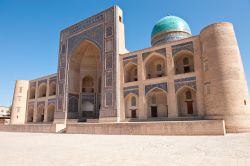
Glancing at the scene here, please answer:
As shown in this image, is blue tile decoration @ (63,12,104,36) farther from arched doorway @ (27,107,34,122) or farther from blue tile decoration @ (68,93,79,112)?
arched doorway @ (27,107,34,122)

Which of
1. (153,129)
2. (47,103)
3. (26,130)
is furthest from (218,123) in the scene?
(47,103)

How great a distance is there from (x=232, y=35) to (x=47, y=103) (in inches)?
1016

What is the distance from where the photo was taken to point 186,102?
1777 cm

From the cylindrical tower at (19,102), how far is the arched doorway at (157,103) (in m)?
24.4

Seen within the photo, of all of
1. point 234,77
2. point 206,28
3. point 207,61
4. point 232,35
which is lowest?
point 234,77

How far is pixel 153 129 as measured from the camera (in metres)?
12.5

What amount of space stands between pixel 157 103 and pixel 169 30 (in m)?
10.8

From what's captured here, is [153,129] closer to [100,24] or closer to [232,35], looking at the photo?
[232,35]

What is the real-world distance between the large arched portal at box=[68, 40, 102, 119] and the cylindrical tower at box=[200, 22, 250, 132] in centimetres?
1441

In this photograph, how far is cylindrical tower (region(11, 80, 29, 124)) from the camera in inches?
1240

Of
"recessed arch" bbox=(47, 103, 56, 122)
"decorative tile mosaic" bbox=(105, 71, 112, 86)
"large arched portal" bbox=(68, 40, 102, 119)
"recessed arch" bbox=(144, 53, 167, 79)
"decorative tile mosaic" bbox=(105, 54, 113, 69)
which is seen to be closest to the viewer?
"recessed arch" bbox=(144, 53, 167, 79)

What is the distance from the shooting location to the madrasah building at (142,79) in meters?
13.8

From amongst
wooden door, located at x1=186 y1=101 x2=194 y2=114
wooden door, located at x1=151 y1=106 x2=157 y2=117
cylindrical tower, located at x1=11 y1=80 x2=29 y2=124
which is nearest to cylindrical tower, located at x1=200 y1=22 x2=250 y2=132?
wooden door, located at x1=186 y1=101 x2=194 y2=114

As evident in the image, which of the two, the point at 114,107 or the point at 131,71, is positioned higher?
the point at 131,71
